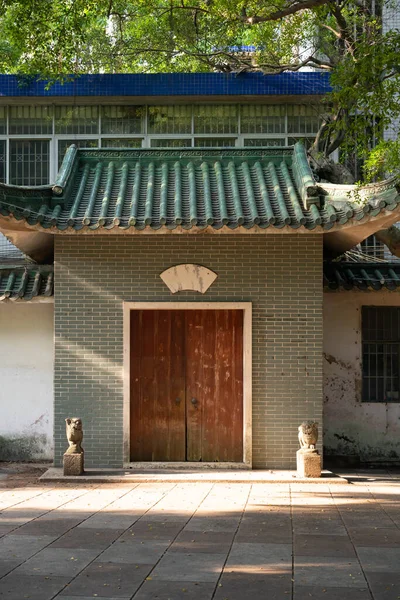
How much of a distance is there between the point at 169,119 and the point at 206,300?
6267 millimetres

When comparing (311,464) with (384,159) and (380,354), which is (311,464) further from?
(384,159)

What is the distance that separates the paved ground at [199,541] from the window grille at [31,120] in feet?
27.3

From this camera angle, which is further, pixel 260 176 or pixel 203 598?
pixel 260 176

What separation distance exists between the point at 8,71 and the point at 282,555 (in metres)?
14.6

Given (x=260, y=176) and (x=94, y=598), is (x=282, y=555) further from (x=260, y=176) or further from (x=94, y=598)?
(x=260, y=176)

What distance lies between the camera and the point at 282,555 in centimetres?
647

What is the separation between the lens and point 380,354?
12602 millimetres

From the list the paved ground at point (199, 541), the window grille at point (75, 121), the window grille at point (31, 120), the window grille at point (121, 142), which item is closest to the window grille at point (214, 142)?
the window grille at point (121, 142)

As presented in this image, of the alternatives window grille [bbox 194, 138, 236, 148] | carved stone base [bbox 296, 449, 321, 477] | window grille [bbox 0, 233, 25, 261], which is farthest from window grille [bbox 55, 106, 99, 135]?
carved stone base [bbox 296, 449, 321, 477]

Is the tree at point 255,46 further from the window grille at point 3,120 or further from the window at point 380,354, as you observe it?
the window at point 380,354

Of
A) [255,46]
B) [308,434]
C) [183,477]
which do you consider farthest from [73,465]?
[255,46]

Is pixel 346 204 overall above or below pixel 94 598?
above

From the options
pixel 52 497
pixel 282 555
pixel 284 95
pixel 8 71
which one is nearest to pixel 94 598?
pixel 282 555

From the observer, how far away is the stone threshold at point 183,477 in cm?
1010
